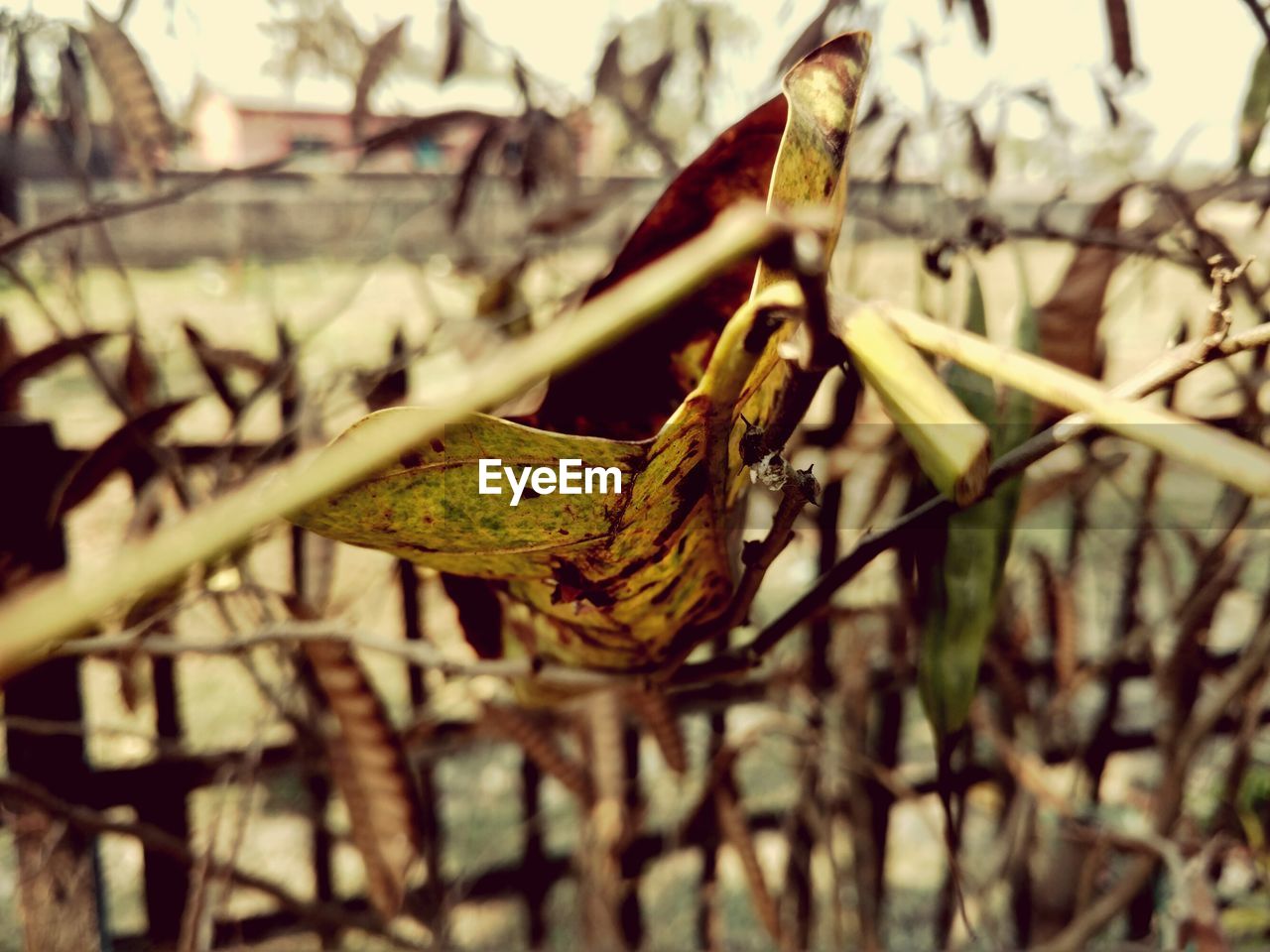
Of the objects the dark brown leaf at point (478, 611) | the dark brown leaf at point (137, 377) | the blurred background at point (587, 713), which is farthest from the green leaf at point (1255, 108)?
the dark brown leaf at point (137, 377)

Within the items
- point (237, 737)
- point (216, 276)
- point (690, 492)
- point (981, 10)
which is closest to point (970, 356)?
point (690, 492)

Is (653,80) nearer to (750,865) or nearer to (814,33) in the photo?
(814,33)

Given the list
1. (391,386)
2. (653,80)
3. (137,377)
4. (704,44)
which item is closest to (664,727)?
(391,386)

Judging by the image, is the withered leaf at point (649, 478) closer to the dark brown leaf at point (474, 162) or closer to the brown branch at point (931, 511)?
the brown branch at point (931, 511)

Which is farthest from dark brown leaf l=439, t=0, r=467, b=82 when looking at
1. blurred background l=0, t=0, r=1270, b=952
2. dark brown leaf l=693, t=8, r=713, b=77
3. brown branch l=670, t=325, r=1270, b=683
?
brown branch l=670, t=325, r=1270, b=683

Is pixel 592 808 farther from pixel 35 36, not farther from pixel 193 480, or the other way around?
pixel 35 36

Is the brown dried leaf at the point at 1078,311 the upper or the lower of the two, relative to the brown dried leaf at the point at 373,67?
lower
